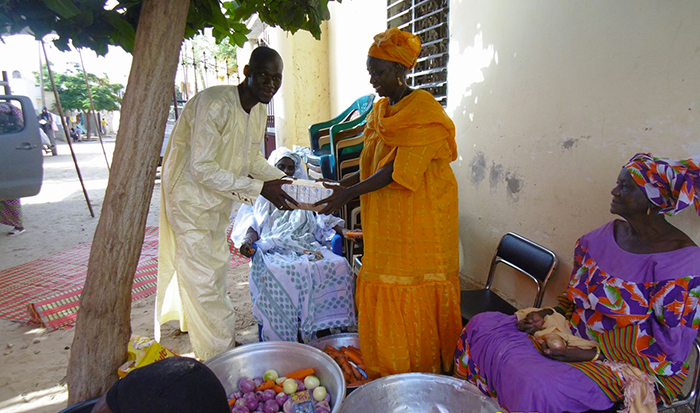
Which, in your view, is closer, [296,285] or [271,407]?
[271,407]

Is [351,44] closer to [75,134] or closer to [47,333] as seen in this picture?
[47,333]

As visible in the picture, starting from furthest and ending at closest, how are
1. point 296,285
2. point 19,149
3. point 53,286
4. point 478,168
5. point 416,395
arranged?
1. point 19,149
2. point 53,286
3. point 478,168
4. point 296,285
5. point 416,395

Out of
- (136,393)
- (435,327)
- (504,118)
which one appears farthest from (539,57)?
(136,393)

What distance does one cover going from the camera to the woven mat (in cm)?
402

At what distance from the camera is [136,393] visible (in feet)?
3.75

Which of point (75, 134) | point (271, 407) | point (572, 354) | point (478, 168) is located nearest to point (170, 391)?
point (271, 407)

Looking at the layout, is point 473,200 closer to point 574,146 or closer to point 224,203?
point 574,146

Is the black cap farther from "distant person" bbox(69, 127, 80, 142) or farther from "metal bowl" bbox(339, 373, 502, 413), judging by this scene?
"distant person" bbox(69, 127, 80, 142)

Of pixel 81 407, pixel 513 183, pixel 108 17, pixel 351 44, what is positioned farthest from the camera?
pixel 351 44

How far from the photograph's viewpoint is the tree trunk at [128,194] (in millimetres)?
1702

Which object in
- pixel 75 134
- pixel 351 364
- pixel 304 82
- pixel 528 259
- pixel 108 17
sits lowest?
pixel 351 364

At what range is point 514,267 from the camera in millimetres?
2812

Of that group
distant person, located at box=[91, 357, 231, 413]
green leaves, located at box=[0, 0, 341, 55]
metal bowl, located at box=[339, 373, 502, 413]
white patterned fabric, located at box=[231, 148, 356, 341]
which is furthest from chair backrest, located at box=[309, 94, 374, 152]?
distant person, located at box=[91, 357, 231, 413]

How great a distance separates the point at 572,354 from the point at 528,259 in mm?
869
